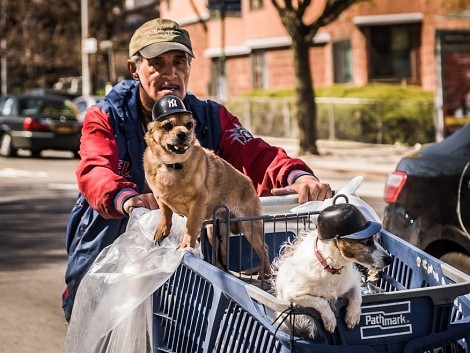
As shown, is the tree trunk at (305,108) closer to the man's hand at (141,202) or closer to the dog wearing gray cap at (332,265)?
the man's hand at (141,202)

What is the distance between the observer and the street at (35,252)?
8555 mm

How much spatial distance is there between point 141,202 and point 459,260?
365cm

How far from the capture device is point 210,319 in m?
4.26

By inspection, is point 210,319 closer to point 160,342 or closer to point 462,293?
point 160,342

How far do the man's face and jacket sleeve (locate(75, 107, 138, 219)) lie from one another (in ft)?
0.84

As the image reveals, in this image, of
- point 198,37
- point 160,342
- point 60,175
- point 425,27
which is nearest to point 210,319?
point 160,342

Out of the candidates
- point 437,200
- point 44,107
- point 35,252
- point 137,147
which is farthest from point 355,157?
point 137,147

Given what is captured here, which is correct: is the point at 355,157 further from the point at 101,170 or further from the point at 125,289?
the point at 125,289

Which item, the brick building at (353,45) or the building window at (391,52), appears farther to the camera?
the building window at (391,52)

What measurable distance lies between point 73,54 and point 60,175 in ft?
156

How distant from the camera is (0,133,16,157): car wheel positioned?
30594 mm

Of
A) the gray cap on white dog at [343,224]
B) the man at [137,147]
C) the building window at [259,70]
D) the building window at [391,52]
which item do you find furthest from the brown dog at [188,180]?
the building window at [259,70]

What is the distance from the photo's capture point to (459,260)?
7.68m

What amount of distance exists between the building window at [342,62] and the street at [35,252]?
16906 mm
